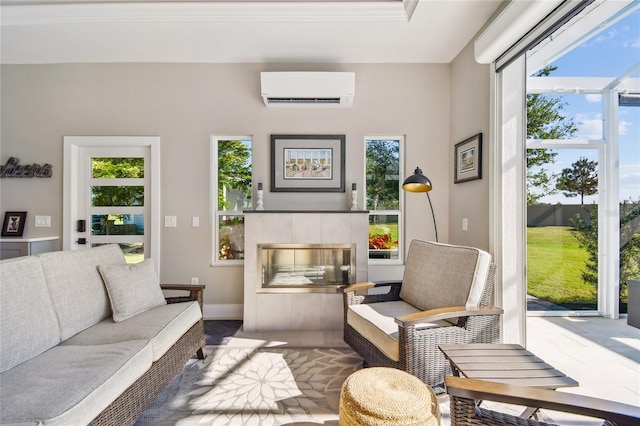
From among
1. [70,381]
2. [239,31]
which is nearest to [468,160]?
[239,31]

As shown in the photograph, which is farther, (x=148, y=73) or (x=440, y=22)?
(x=148, y=73)

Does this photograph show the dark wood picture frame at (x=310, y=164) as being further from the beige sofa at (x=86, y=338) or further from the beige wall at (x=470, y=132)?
the beige sofa at (x=86, y=338)

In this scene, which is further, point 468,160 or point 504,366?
point 468,160

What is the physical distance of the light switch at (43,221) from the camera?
132 inches

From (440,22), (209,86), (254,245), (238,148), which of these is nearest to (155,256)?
(254,245)

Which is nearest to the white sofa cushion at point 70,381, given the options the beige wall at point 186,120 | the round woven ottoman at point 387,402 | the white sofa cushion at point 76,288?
the white sofa cushion at point 76,288

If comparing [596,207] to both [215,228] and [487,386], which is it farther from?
[215,228]

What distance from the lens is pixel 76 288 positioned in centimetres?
186

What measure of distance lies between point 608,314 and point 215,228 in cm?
345

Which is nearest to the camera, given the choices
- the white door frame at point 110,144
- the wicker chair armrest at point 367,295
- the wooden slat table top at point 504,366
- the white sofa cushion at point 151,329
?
the wooden slat table top at point 504,366

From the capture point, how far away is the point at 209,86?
11.1 ft

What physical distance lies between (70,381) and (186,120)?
2.82 m

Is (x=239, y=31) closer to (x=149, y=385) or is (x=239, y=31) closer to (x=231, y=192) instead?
(x=231, y=192)

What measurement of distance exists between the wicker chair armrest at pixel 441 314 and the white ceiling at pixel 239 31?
235 centimetres
